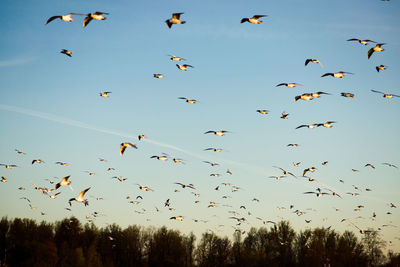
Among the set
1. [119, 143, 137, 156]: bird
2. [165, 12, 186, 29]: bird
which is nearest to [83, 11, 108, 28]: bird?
[165, 12, 186, 29]: bird

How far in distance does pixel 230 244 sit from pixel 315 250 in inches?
598

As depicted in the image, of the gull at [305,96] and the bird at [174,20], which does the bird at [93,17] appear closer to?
the bird at [174,20]

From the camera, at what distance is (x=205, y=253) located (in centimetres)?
5734

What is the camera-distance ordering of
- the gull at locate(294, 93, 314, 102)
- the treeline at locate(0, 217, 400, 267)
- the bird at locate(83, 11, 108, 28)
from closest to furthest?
the bird at locate(83, 11, 108, 28), the gull at locate(294, 93, 314, 102), the treeline at locate(0, 217, 400, 267)

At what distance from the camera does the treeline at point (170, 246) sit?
46438 mm

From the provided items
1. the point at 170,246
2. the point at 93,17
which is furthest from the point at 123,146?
the point at 170,246

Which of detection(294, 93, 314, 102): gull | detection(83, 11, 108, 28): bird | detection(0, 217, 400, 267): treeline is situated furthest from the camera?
detection(0, 217, 400, 267): treeline

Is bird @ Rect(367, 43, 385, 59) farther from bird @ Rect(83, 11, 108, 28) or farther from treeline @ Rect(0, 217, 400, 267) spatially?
treeline @ Rect(0, 217, 400, 267)

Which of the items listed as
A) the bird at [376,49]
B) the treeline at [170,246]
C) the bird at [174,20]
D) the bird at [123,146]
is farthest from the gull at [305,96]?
the treeline at [170,246]

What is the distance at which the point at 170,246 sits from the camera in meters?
53.3

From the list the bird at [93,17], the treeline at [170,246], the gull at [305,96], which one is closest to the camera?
the bird at [93,17]

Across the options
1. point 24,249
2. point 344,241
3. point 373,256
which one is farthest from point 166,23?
point 373,256

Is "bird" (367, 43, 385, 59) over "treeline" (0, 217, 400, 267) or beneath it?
over

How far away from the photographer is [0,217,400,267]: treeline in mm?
46438
